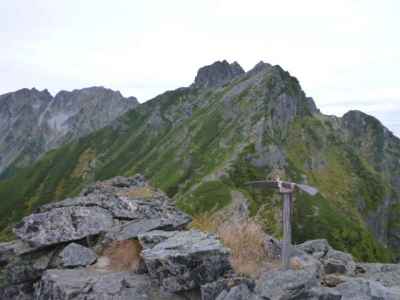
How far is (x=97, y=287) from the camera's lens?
571 inches

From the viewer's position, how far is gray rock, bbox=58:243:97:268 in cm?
1664

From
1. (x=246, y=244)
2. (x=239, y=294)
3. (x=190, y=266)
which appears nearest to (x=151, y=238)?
(x=190, y=266)

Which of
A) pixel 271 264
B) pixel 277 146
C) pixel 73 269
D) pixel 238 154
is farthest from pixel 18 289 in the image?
pixel 277 146

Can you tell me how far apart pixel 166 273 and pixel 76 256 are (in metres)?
4.77

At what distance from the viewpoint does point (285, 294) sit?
13.0 m

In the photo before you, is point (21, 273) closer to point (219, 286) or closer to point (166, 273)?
point (166, 273)

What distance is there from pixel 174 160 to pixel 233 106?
32.6 meters

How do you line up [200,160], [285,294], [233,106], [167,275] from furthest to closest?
[233,106]
[200,160]
[167,275]
[285,294]

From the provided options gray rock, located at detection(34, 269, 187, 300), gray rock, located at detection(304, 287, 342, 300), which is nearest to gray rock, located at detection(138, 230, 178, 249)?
gray rock, located at detection(34, 269, 187, 300)

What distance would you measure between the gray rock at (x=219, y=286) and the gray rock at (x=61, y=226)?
692cm

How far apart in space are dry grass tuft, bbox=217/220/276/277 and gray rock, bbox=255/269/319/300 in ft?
3.29

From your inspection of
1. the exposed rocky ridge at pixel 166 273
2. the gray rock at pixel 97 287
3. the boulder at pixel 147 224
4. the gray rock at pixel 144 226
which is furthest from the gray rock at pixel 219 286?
the boulder at pixel 147 224

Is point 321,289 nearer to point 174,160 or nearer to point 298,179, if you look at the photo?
point 298,179

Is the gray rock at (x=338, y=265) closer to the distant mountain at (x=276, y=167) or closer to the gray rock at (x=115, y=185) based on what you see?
the gray rock at (x=115, y=185)
